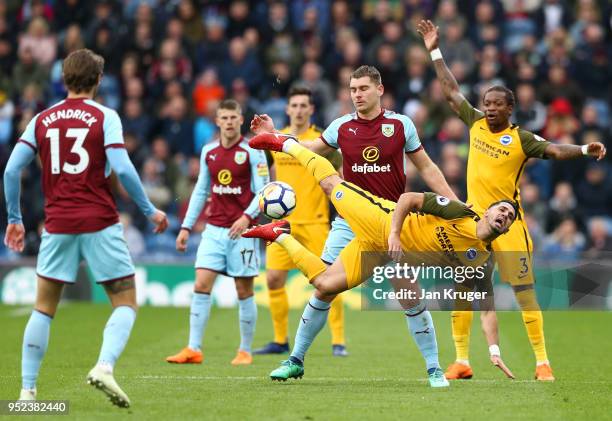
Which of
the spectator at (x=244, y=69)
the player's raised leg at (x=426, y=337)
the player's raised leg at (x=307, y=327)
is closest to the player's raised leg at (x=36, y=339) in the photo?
the player's raised leg at (x=307, y=327)

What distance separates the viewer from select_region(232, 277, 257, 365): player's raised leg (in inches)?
497

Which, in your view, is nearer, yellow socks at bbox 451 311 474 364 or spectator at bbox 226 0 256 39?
yellow socks at bbox 451 311 474 364

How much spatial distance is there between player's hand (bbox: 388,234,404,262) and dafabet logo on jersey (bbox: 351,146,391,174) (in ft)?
3.87

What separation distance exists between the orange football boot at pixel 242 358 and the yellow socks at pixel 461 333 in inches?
91.7

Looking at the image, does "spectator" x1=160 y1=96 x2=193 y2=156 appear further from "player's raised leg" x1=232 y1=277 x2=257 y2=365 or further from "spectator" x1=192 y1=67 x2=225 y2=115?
"player's raised leg" x1=232 y1=277 x2=257 y2=365

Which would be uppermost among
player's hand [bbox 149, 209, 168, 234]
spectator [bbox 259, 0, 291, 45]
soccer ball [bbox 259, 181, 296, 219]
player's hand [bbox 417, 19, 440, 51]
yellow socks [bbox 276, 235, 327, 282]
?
spectator [bbox 259, 0, 291, 45]

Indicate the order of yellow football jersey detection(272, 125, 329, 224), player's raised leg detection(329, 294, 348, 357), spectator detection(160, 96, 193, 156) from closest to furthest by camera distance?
player's raised leg detection(329, 294, 348, 357)
yellow football jersey detection(272, 125, 329, 224)
spectator detection(160, 96, 193, 156)

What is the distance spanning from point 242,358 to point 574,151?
408 cm

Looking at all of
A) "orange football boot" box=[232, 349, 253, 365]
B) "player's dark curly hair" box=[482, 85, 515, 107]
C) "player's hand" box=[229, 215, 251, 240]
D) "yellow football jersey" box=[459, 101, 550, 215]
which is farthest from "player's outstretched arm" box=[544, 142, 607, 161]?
"orange football boot" box=[232, 349, 253, 365]

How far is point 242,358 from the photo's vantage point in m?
12.4

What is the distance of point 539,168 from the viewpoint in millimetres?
21219

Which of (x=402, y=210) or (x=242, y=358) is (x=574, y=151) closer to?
→ (x=402, y=210)

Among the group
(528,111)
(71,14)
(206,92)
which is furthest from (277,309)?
(71,14)

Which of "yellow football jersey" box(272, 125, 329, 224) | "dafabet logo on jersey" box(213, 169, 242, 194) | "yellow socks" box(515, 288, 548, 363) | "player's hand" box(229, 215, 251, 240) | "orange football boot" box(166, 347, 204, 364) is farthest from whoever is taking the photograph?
"yellow football jersey" box(272, 125, 329, 224)
